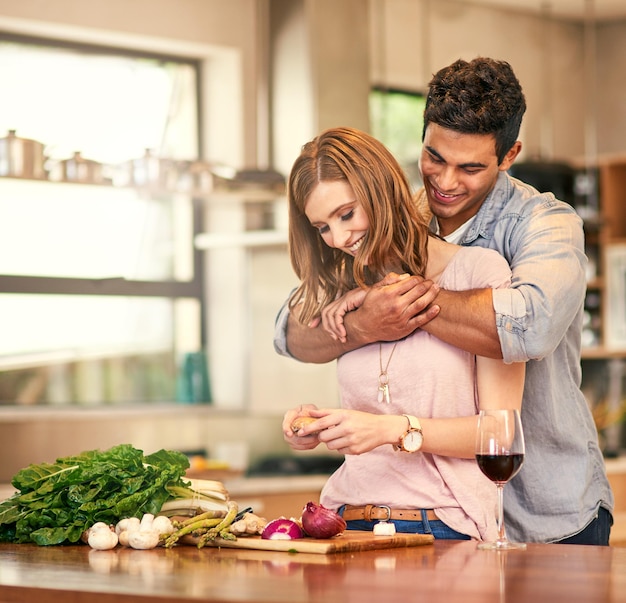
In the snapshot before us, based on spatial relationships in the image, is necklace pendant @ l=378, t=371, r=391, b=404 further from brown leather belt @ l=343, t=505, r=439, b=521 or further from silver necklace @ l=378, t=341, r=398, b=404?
brown leather belt @ l=343, t=505, r=439, b=521

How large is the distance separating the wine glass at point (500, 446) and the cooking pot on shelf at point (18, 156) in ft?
8.82

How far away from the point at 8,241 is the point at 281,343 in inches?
114

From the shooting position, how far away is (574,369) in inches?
92.4

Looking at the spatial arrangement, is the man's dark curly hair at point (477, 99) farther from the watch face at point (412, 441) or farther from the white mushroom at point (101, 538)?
Answer: the white mushroom at point (101, 538)

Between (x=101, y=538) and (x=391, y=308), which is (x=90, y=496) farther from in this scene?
(x=391, y=308)

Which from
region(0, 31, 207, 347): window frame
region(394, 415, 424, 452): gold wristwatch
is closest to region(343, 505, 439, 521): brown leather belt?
region(394, 415, 424, 452): gold wristwatch

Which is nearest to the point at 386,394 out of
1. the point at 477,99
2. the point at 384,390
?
the point at 384,390

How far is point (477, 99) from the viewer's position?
2.22 metres

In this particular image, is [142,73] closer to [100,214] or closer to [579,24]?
[100,214]

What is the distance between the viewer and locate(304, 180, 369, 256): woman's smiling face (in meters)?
2.13

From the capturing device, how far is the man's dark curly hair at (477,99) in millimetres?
2219

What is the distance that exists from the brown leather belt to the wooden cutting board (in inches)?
2.9

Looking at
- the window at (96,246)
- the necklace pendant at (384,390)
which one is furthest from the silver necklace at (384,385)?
the window at (96,246)

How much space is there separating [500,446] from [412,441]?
0.70 feet
